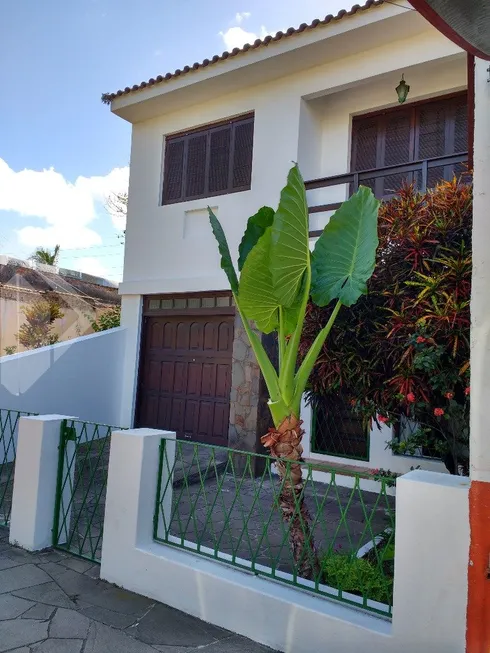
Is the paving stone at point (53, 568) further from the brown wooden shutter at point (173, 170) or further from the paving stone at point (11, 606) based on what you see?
the brown wooden shutter at point (173, 170)

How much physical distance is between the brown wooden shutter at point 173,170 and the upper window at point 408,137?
3375 mm

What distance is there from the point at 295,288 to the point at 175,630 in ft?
8.46

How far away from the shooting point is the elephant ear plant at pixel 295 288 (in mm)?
3783

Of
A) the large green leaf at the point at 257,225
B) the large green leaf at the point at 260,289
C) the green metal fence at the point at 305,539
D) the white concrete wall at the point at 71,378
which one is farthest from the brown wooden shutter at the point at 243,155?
the green metal fence at the point at 305,539

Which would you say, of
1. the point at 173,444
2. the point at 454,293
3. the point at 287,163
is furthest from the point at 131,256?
the point at 454,293

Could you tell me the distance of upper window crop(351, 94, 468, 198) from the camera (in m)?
7.70

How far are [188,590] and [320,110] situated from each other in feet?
25.7

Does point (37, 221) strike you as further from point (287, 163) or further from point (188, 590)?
point (188, 590)

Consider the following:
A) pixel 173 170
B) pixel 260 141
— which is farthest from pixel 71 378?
pixel 260 141

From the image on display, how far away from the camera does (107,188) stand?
60.4 feet

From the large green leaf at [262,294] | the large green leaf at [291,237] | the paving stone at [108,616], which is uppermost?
the large green leaf at [291,237]

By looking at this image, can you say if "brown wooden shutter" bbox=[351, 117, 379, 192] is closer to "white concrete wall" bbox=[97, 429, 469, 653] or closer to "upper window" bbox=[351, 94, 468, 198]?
"upper window" bbox=[351, 94, 468, 198]

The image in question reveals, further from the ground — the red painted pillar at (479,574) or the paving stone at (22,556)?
the red painted pillar at (479,574)

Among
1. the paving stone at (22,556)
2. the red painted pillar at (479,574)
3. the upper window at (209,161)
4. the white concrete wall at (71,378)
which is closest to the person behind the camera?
the red painted pillar at (479,574)
